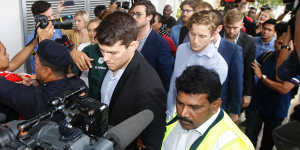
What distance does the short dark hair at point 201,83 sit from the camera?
1.65m

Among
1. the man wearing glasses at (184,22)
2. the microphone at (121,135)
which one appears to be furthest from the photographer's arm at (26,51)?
the man wearing glasses at (184,22)

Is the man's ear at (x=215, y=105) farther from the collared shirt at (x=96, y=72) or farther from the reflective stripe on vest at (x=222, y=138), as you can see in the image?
the collared shirt at (x=96, y=72)

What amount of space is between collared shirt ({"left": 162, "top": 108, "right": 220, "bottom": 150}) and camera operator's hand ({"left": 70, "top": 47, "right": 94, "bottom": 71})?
40.7 inches

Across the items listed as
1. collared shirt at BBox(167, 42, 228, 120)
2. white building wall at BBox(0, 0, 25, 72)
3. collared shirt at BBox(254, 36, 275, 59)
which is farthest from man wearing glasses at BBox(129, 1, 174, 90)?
white building wall at BBox(0, 0, 25, 72)

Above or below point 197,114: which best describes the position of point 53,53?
above

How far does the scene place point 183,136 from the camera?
169cm

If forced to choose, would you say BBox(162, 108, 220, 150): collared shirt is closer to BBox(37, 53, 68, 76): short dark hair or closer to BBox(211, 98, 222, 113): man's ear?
BBox(211, 98, 222, 113): man's ear

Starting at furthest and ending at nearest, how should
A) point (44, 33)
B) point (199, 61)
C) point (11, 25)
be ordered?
point (11, 25) → point (199, 61) → point (44, 33)

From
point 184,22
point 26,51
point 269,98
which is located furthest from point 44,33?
point 269,98

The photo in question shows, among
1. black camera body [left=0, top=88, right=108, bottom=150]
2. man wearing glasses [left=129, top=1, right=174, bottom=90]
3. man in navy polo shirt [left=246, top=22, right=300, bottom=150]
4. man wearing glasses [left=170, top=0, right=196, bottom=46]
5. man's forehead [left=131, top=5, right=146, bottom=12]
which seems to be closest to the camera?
black camera body [left=0, top=88, right=108, bottom=150]

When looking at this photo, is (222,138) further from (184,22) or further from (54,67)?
(184,22)

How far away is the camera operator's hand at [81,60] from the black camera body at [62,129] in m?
1.19

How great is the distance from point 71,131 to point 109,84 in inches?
45.8

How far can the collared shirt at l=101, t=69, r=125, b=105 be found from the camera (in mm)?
2120
